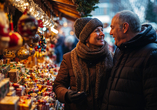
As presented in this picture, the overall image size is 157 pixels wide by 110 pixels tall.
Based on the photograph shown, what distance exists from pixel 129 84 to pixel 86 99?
0.50m

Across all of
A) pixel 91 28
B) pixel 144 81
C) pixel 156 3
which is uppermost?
pixel 156 3

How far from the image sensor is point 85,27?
187 centimetres

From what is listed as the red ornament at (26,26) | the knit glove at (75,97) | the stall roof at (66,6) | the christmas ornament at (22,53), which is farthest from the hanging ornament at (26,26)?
the stall roof at (66,6)

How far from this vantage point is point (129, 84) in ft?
4.73

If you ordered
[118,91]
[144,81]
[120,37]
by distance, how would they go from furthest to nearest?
[120,37], [118,91], [144,81]

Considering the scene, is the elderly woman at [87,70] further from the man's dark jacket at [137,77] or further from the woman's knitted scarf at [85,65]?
the man's dark jacket at [137,77]

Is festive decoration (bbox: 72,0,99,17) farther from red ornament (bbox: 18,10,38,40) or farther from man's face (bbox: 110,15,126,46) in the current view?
red ornament (bbox: 18,10,38,40)

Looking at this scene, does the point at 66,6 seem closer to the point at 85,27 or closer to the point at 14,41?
the point at 85,27

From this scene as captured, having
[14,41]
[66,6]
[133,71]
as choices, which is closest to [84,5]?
[66,6]

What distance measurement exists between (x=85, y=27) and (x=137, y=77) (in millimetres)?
811

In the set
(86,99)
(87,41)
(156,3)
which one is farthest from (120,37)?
(156,3)

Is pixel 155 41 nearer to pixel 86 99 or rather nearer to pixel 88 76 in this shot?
pixel 88 76

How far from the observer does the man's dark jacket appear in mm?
1348

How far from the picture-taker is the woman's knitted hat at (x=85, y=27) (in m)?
1.84
